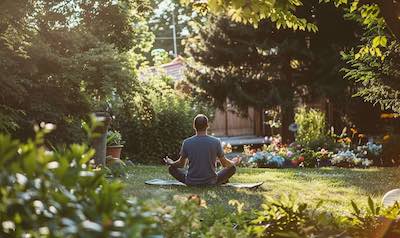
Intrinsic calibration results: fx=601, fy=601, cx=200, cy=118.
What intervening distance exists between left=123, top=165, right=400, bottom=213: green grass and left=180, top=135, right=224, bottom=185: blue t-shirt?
0.31 metres

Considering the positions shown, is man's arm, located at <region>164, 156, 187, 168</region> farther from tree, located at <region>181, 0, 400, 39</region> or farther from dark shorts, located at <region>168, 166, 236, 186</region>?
tree, located at <region>181, 0, 400, 39</region>

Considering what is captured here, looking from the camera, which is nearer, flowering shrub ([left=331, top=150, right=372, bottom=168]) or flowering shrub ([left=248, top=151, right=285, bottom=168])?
flowering shrub ([left=331, top=150, right=372, bottom=168])

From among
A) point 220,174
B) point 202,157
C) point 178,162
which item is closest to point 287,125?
point 220,174

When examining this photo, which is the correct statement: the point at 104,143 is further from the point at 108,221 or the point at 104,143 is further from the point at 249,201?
the point at 108,221

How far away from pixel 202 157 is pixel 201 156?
1.3 inches

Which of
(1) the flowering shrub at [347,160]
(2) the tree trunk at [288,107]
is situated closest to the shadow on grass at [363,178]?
(1) the flowering shrub at [347,160]

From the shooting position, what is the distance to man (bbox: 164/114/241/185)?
950 centimetres

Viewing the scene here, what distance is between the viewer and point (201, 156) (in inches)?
375

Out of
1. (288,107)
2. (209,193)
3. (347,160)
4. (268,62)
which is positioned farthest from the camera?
(268,62)

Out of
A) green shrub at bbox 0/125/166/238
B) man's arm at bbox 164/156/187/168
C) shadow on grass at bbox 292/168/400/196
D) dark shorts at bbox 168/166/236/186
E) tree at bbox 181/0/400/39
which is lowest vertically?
shadow on grass at bbox 292/168/400/196

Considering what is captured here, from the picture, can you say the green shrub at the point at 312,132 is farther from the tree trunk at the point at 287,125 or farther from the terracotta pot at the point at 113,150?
the terracotta pot at the point at 113,150

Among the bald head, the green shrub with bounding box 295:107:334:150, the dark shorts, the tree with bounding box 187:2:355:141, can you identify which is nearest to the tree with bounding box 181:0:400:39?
the bald head

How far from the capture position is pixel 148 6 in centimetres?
1396

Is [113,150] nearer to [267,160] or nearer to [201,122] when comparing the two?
[267,160]
